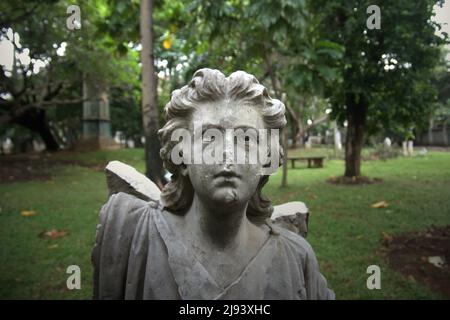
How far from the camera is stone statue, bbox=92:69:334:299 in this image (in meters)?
1.42

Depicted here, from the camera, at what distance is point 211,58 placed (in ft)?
21.4

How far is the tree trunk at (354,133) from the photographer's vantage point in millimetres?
8578

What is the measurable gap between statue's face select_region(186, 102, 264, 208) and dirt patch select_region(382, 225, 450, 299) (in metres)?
2.85

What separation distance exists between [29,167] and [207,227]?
11.6 meters

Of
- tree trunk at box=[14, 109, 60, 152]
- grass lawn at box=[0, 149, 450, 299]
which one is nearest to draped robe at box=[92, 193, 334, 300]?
grass lawn at box=[0, 149, 450, 299]

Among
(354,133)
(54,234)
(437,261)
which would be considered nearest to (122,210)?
(437,261)

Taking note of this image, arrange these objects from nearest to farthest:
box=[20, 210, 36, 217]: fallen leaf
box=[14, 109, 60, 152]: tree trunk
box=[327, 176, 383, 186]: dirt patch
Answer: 1. box=[20, 210, 36, 217]: fallen leaf
2. box=[327, 176, 383, 186]: dirt patch
3. box=[14, 109, 60, 152]: tree trunk

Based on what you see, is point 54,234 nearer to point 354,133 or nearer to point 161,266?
point 161,266

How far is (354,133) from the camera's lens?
347 inches

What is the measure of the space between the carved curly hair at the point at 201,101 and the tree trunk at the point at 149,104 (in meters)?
2.62

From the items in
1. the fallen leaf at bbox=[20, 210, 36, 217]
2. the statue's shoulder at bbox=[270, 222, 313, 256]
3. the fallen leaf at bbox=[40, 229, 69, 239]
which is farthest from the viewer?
the fallen leaf at bbox=[20, 210, 36, 217]

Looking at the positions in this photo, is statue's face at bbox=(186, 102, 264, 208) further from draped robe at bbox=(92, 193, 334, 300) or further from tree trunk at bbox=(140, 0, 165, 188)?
tree trunk at bbox=(140, 0, 165, 188)

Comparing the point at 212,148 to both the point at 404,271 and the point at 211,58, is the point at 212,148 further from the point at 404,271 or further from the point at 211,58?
the point at 211,58

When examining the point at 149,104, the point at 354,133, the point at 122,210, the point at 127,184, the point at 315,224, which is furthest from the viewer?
the point at 354,133
